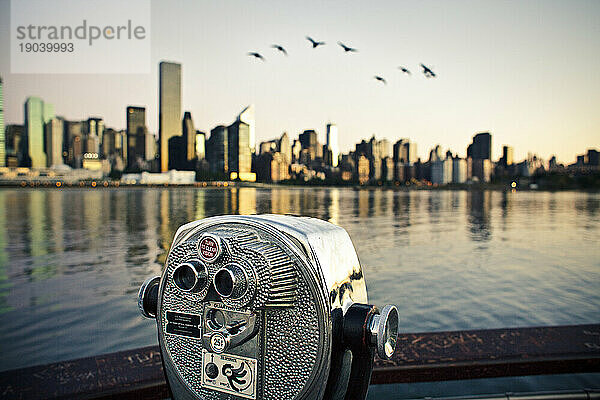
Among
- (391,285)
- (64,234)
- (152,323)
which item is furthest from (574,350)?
(64,234)

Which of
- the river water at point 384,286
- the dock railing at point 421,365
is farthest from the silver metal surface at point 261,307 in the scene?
the dock railing at point 421,365

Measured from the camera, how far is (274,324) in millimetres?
1599

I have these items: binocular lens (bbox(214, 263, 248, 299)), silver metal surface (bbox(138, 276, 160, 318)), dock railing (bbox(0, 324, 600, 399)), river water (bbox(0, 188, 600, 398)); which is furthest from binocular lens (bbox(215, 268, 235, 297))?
dock railing (bbox(0, 324, 600, 399))

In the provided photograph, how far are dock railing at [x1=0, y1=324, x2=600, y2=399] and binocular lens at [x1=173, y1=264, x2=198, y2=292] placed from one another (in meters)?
1.46

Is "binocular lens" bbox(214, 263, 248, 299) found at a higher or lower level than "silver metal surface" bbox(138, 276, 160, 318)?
higher

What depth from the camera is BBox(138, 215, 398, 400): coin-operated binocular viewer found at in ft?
5.12

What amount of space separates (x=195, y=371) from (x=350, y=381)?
19.4 inches

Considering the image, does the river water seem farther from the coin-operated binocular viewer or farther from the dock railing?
the dock railing

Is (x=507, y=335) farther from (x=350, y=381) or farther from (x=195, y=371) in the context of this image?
(x=195, y=371)

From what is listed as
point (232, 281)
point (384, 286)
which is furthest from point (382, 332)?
point (384, 286)

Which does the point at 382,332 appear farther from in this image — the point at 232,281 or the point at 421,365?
the point at 421,365

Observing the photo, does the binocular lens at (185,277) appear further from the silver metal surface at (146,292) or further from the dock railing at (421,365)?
the dock railing at (421,365)

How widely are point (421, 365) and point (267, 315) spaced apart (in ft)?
6.04

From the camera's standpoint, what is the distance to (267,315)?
1595 millimetres
